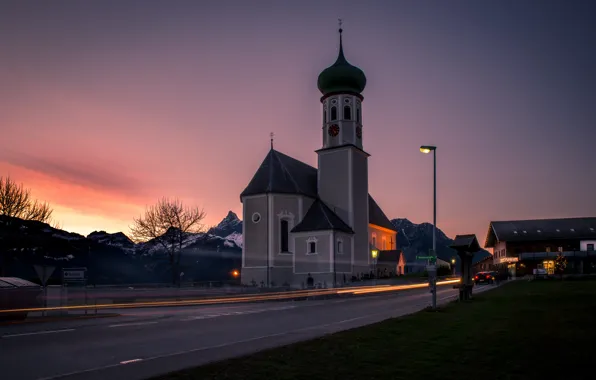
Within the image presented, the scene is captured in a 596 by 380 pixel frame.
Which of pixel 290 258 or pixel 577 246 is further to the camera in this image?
pixel 577 246

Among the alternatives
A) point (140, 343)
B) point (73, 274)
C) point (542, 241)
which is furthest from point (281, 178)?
point (140, 343)

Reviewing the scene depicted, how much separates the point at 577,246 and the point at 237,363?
267 ft

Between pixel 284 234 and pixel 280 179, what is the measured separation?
6047 mm

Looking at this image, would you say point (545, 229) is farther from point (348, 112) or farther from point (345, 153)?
point (348, 112)

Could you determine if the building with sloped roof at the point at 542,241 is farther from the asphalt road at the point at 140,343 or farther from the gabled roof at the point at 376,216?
the asphalt road at the point at 140,343

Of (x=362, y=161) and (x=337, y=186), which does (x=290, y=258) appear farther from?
(x=362, y=161)

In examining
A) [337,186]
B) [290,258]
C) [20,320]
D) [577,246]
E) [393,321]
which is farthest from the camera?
[577,246]

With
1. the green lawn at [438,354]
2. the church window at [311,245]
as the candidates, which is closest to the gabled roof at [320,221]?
the church window at [311,245]

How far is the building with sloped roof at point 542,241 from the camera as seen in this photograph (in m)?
75.6

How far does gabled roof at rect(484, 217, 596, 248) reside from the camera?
256ft

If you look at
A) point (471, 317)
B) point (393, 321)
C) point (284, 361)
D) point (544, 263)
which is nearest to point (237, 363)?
point (284, 361)

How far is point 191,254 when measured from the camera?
155000mm

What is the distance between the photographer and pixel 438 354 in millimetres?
9375

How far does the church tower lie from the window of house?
241 inches
